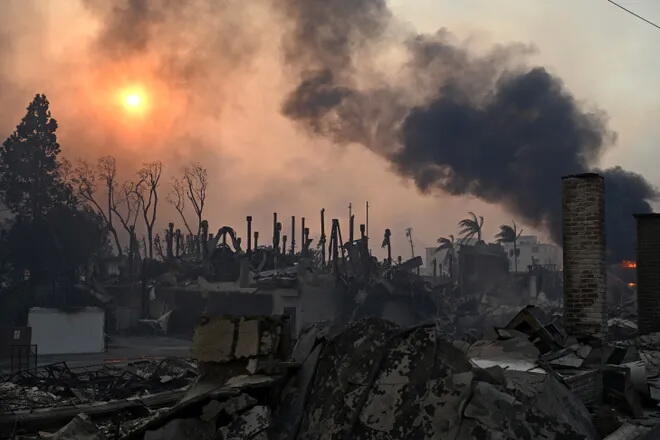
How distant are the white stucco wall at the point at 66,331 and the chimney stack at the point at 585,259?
23681 mm

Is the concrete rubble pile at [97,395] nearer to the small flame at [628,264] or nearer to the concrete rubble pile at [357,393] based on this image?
the concrete rubble pile at [357,393]

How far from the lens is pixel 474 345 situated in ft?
26.0

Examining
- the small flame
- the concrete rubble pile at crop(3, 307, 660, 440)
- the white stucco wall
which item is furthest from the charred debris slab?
the small flame

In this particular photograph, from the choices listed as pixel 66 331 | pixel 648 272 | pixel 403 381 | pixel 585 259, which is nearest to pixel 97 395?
pixel 403 381

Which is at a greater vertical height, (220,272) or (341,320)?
(220,272)

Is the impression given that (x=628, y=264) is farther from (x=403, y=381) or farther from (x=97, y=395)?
(x=403, y=381)

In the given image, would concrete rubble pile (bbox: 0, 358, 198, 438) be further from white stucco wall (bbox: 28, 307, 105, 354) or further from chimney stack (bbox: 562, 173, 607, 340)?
white stucco wall (bbox: 28, 307, 105, 354)

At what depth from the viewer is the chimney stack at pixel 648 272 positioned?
536 inches

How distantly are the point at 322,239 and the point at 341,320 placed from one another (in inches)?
610

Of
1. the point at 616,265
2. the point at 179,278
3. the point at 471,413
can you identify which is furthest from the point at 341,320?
the point at 471,413

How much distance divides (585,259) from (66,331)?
79.9 feet

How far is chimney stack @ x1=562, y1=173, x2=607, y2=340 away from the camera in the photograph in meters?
9.62

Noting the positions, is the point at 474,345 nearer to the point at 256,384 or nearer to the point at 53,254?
the point at 256,384

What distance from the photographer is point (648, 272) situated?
1378 centimetres
